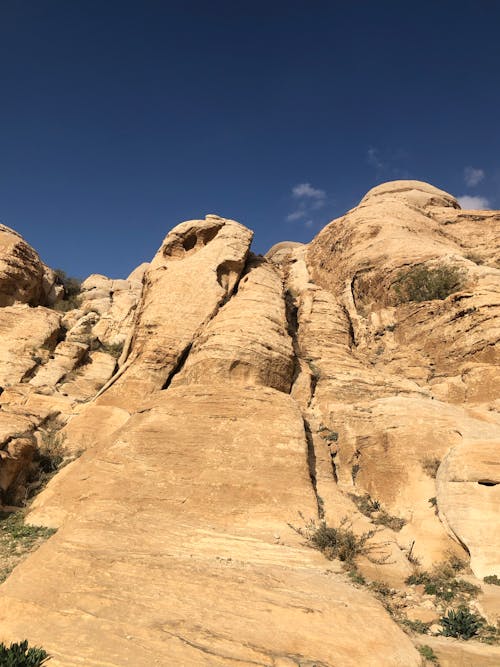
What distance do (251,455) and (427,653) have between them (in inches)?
232

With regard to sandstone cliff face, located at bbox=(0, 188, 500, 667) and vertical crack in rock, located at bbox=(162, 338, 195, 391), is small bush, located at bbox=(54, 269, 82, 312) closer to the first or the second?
sandstone cliff face, located at bbox=(0, 188, 500, 667)

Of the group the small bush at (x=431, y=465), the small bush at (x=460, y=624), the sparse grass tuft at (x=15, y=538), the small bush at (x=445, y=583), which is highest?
the small bush at (x=431, y=465)

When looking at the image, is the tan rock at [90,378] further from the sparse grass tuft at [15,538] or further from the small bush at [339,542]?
the small bush at [339,542]

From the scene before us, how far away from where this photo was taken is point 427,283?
20.3m

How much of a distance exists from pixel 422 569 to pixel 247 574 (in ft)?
14.4

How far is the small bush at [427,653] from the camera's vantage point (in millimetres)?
5605

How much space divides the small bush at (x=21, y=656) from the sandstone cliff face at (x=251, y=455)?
24cm

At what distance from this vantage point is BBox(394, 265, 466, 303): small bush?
1955 cm

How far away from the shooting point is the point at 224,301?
19000mm

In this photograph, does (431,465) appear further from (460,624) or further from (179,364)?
(179,364)

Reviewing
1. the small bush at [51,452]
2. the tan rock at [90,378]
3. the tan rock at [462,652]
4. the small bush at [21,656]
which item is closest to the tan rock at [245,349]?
the small bush at [51,452]

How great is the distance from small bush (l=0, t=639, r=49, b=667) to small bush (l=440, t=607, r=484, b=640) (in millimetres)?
5693

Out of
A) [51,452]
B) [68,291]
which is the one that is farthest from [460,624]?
[68,291]

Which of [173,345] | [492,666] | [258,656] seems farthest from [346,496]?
[173,345]
